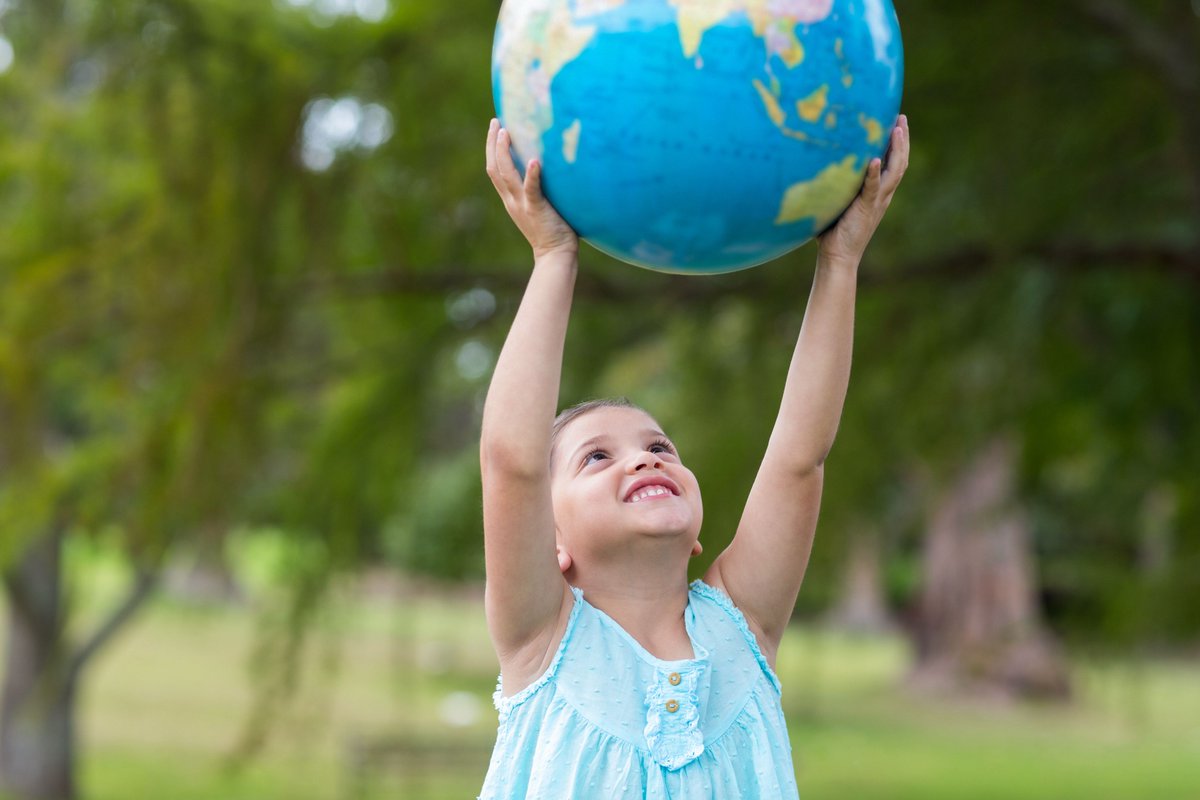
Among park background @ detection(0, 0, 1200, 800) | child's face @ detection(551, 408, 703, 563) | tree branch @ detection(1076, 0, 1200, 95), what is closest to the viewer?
child's face @ detection(551, 408, 703, 563)

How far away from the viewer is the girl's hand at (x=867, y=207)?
201 centimetres

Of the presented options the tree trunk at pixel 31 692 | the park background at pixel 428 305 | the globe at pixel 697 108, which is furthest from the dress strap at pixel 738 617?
the tree trunk at pixel 31 692

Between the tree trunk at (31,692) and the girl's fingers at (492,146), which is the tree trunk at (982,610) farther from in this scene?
the girl's fingers at (492,146)

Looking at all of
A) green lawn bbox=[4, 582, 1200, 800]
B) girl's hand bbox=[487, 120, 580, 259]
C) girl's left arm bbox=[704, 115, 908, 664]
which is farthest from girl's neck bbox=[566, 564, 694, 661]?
green lawn bbox=[4, 582, 1200, 800]

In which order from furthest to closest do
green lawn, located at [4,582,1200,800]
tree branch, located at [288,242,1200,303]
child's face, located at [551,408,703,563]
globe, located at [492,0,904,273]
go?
1. green lawn, located at [4,582,1200,800]
2. tree branch, located at [288,242,1200,303]
3. child's face, located at [551,408,703,563]
4. globe, located at [492,0,904,273]

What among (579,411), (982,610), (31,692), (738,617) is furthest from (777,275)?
(982,610)

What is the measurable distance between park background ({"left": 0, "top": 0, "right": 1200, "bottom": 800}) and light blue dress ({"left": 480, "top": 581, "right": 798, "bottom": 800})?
2.58 metres

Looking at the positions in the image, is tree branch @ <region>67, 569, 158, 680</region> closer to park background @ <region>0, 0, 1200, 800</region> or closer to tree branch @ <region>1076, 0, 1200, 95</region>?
park background @ <region>0, 0, 1200, 800</region>

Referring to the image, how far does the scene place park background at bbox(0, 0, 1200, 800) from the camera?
4438 millimetres

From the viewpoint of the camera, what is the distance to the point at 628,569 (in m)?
2.01

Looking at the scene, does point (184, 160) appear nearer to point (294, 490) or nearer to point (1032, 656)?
point (294, 490)

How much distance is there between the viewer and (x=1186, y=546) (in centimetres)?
512

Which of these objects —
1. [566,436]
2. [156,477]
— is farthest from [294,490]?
[566,436]

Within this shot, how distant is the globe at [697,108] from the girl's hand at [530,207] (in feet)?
0.06
